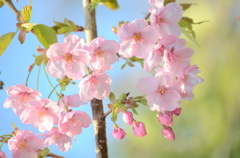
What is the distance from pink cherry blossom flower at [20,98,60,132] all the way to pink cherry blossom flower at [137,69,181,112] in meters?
0.18

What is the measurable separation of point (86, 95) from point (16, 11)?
24 centimetres

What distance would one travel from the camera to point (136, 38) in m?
0.54

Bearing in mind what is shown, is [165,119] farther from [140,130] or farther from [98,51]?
[98,51]

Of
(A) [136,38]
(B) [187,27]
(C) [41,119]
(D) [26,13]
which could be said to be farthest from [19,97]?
(B) [187,27]

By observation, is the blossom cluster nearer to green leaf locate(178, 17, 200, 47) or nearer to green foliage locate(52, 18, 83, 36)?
green foliage locate(52, 18, 83, 36)

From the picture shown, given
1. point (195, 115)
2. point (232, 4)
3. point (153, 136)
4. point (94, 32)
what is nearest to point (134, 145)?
point (153, 136)

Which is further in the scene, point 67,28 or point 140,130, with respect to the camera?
point 67,28

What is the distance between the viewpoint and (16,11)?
0.60 metres

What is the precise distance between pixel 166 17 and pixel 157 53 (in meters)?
0.08

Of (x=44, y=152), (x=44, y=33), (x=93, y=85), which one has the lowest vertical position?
(x=44, y=152)

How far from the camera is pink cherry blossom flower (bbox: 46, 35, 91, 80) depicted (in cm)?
52

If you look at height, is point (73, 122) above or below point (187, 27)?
below

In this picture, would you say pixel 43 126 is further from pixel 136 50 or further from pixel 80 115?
pixel 136 50

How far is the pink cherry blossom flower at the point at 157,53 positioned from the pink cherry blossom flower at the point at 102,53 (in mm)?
66
